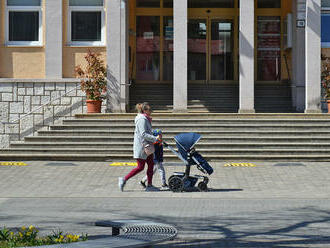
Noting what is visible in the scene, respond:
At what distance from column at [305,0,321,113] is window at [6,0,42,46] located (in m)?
9.01

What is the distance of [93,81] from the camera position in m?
24.6

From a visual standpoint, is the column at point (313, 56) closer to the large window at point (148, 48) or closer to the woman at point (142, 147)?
the large window at point (148, 48)

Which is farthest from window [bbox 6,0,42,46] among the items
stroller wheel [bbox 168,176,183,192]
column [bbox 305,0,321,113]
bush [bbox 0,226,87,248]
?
bush [bbox 0,226,87,248]

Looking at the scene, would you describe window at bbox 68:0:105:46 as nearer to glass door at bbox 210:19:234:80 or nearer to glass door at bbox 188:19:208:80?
glass door at bbox 188:19:208:80

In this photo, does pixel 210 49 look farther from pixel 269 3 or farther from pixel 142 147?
pixel 142 147

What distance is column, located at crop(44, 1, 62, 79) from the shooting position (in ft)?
84.1

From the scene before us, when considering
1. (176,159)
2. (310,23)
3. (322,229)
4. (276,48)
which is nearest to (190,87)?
(276,48)

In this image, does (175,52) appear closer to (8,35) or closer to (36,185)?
(8,35)

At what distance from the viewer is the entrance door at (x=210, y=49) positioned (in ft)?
98.4

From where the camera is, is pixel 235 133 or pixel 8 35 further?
pixel 8 35

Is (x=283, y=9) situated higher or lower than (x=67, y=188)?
higher

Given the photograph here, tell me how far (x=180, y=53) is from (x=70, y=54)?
3.91 metres

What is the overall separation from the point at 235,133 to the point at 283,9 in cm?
906

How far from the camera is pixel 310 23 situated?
81.8 feet
